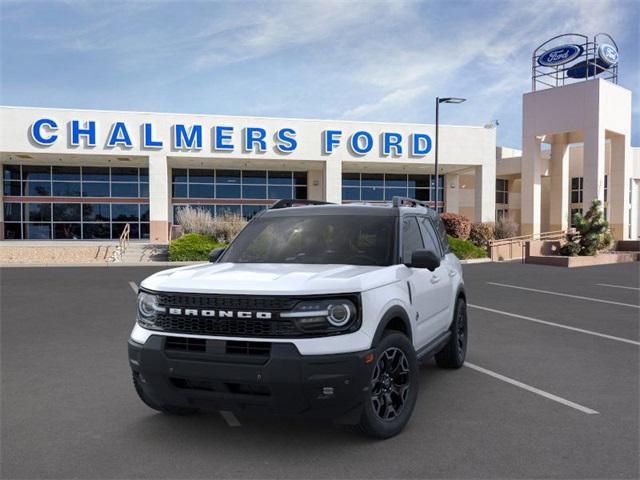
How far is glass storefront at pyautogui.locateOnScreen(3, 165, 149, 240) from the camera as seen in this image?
34844 millimetres

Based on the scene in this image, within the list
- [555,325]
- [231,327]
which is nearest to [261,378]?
[231,327]

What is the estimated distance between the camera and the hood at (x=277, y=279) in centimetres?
392

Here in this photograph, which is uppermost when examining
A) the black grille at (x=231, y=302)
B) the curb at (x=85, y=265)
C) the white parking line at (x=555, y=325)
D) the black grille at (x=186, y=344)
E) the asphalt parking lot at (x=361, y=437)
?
the black grille at (x=231, y=302)

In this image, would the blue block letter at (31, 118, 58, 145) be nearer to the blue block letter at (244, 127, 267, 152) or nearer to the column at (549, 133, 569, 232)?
the blue block letter at (244, 127, 267, 152)

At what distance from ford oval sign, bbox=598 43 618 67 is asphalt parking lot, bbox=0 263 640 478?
30447 millimetres

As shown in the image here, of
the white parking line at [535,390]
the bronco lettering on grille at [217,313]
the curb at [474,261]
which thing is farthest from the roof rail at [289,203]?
the curb at [474,261]

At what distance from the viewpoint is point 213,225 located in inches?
1060

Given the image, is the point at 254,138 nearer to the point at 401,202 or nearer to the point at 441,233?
the point at 441,233

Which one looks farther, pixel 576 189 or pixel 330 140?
pixel 576 189

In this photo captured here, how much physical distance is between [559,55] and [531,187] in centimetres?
845

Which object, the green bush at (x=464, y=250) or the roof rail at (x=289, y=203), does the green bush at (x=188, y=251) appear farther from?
the roof rail at (x=289, y=203)

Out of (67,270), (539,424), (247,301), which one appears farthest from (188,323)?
(67,270)

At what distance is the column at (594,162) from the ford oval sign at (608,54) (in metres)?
4.86

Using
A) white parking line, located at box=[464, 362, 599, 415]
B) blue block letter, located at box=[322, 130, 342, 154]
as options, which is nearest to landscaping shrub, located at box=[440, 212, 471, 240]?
blue block letter, located at box=[322, 130, 342, 154]
